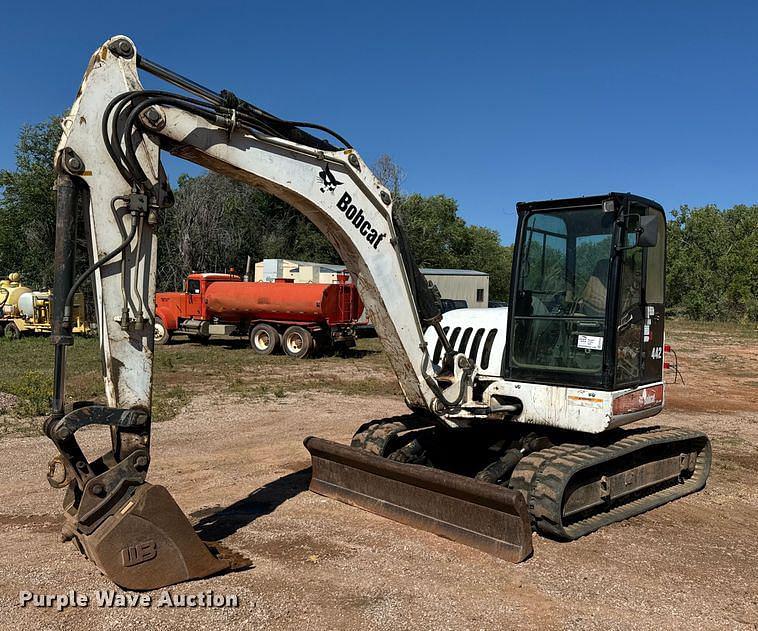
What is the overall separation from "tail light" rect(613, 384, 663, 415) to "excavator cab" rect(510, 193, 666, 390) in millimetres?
112

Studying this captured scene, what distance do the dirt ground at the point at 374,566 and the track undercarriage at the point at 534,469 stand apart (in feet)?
0.60

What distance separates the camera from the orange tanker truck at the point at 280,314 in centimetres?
2138

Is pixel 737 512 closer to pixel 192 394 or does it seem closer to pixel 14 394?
pixel 192 394

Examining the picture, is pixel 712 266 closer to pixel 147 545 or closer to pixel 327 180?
pixel 327 180

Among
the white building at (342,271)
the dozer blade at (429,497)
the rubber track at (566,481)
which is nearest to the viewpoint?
the dozer blade at (429,497)

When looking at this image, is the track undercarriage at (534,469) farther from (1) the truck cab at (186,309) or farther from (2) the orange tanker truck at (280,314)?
(1) the truck cab at (186,309)

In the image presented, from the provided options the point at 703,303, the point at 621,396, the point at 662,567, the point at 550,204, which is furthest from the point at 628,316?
the point at 703,303

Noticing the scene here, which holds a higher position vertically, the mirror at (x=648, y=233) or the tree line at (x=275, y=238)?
the tree line at (x=275, y=238)

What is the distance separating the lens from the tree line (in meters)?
37.7

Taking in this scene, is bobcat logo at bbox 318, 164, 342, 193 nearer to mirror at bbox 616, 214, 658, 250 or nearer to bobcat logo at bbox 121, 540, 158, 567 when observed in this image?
mirror at bbox 616, 214, 658, 250

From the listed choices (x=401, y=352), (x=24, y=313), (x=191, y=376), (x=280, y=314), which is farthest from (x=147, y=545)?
(x=24, y=313)

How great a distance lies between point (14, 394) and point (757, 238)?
4852cm

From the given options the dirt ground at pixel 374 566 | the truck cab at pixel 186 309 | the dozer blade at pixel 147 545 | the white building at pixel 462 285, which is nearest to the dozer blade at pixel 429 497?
the dirt ground at pixel 374 566

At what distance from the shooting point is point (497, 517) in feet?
18.5
